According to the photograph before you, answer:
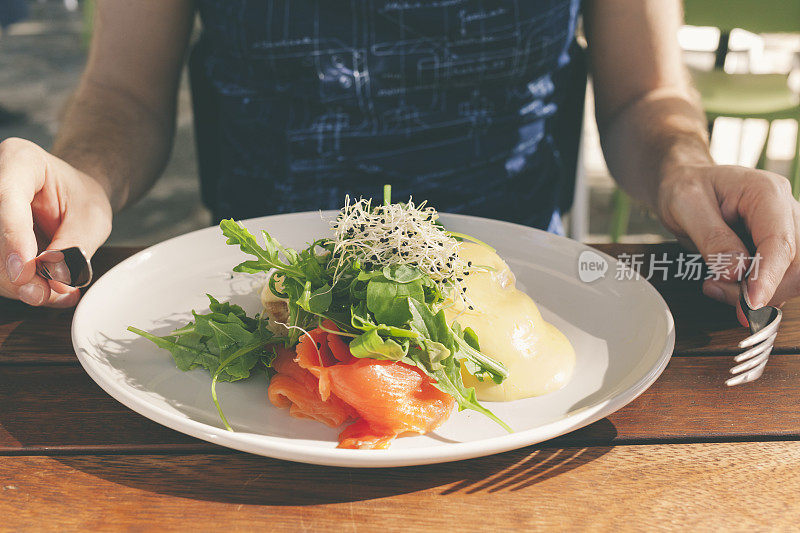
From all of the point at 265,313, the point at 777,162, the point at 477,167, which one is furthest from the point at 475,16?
the point at 777,162

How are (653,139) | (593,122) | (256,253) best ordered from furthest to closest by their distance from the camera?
(593,122), (653,139), (256,253)

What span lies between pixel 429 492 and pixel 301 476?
18 cm

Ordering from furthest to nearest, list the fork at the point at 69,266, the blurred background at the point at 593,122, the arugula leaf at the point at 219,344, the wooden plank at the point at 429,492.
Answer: the blurred background at the point at 593,122 < the fork at the point at 69,266 < the arugula leaf at the point at 219,344 < the wooden plank at the point at 429,492

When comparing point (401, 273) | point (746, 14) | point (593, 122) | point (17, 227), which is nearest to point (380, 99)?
point (401, 273)

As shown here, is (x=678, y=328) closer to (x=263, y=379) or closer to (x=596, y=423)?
(x=596, y=423)

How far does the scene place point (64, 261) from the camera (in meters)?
1.22

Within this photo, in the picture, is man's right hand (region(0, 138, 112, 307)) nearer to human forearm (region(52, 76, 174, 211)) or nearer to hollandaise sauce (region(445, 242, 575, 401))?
human forearm (region(52, 76, 174, 211))

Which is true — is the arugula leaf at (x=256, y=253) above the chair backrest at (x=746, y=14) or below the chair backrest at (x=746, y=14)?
below

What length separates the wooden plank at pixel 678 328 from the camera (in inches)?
48.3

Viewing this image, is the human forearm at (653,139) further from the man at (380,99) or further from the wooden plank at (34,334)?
the wooden plank at (34,334)

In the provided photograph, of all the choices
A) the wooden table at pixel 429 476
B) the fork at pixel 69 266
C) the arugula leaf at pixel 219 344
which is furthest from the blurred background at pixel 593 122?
the fork at pixel 69 266

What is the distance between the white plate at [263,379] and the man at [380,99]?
1.10ft

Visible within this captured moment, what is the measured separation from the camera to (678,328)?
51.6 inches

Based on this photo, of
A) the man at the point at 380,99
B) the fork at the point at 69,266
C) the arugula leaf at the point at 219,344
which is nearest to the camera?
the arugula leaf at the point at 219,344
